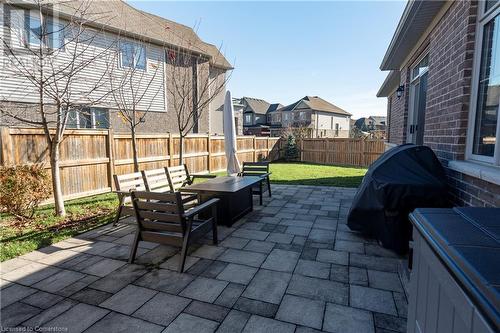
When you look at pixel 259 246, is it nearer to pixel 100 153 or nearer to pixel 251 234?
pixel 251 234

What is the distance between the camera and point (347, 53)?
15570 mm

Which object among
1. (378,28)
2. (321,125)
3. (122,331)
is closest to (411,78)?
(378,28)

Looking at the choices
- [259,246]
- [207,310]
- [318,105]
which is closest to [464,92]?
[259,246]

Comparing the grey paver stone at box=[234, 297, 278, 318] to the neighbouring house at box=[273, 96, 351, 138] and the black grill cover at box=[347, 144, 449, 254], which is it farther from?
the neighbouring house at box=[273, 96, 351, 138]

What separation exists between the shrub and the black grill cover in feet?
18.2

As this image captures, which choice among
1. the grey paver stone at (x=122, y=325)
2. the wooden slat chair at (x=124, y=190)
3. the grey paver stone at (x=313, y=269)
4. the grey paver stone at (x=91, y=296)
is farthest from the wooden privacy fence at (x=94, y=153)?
the grey paver stone at (x=313, y=269)

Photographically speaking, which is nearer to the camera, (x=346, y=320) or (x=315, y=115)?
(x=346, y=320)

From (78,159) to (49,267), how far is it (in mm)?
4146

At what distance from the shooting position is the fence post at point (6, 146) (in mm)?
5449

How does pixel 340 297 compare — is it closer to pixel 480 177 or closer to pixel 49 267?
pixel 480 177

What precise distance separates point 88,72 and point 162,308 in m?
11.0

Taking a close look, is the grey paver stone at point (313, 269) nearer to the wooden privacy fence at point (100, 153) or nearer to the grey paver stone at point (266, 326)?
the grey paver stone at point (266, 326)

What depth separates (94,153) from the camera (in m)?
7.21

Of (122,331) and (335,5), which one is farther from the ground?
(335,5)
